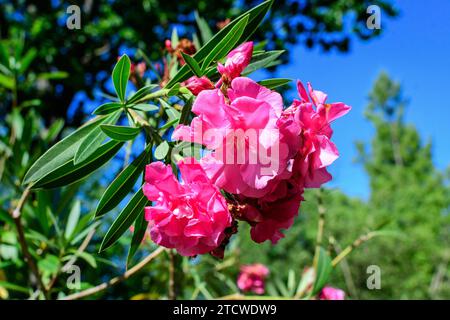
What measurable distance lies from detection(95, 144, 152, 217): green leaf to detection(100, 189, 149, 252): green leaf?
0.03m

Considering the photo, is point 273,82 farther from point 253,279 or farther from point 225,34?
point 253,279

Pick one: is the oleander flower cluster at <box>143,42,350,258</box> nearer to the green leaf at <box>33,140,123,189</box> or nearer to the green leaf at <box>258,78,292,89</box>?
the green leaf at <box>258,78,292,89</box>

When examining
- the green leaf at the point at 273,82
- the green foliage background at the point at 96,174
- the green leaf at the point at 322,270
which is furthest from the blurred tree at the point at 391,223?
the green leaf at the point at 273,82

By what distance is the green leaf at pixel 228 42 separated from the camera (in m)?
0.77

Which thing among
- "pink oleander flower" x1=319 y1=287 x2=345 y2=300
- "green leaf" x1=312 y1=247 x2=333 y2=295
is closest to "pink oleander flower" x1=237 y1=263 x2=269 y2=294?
"pink oleander flower" x1=319 y1=287 x2=345 y2=300

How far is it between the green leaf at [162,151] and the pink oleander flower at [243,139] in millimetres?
104

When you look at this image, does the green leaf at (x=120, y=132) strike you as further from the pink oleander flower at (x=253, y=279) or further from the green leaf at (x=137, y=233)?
the pink oleander flower at (x=253, y=279)

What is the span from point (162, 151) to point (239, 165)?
0.17 meters

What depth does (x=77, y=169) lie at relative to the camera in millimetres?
801

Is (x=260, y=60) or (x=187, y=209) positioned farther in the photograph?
(x=260, y=60)

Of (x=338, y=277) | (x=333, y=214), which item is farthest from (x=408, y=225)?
(x=338, y=277)

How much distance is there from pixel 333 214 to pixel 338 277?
3.59 meters

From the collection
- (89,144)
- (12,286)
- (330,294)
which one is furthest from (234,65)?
(12,286)

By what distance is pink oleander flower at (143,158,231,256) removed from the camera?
0.64m
